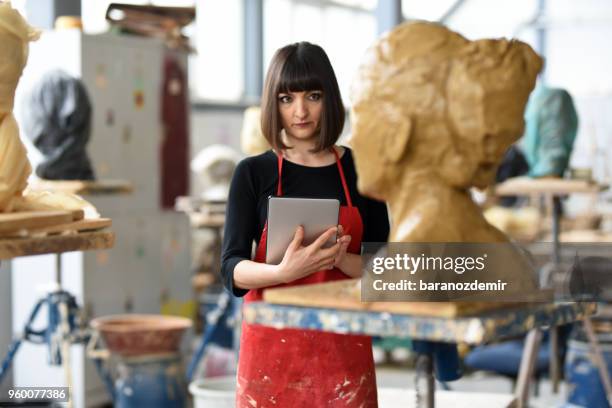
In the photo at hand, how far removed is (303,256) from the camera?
232 cm

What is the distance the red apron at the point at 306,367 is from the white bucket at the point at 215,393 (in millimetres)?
1756

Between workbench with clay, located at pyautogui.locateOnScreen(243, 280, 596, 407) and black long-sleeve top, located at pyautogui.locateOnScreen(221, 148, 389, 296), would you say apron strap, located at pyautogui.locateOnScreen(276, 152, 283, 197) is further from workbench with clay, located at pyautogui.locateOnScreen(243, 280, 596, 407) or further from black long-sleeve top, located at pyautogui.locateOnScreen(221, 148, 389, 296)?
workbench with clay, located at pyautogui.locateOnScreen(243, 280, 596, 407)

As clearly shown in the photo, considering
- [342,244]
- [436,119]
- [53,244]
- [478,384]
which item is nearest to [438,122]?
[436,119]

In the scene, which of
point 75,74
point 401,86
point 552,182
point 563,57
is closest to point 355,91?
point 401,86

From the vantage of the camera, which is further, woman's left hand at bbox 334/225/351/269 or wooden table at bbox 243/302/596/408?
woman's left hand at bbox 334/225/351/269

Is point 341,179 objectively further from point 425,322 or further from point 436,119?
point 425,322

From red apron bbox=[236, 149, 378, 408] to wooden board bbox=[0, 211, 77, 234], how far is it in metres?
0.54

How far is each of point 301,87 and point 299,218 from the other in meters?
0.38

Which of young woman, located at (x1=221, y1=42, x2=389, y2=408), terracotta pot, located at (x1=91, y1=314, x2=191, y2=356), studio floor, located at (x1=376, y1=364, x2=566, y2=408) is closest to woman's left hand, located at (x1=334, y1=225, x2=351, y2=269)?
young woman, located at (x1=221, y1=42, x2=389, y2=408)

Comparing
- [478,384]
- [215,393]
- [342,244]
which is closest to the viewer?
[342,244]

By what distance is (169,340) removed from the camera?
5336 mm

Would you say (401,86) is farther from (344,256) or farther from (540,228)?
(540,228)

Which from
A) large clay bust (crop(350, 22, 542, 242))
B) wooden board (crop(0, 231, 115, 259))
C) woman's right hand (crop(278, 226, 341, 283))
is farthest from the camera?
wooden board (crop(0, 231, 115, 259))

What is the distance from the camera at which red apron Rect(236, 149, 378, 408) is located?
2537 millimetres
